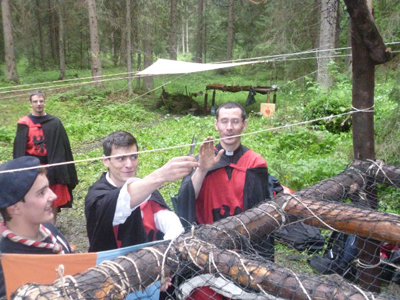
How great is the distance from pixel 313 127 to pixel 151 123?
20.9 feet

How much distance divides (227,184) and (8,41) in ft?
59.3

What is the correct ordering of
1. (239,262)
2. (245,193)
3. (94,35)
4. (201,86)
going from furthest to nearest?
(201,86)
(94,35)
(245,193)
(239,262)

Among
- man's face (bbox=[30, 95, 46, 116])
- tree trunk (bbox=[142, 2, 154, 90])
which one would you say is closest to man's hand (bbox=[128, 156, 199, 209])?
man's face (bbox=[30, 95, 46, 116])

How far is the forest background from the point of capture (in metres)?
5.49

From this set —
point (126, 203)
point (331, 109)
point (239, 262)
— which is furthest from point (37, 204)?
point (331, 109)

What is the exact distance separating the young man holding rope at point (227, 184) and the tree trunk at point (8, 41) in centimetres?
1775

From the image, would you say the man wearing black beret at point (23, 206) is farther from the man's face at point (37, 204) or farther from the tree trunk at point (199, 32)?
the tree trunk at point (199, 32)

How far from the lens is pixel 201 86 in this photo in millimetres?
22594

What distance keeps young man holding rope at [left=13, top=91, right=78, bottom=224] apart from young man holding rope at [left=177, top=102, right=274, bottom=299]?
9.20 feet

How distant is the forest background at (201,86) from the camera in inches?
216

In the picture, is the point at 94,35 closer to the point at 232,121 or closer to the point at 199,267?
the point at 232,121

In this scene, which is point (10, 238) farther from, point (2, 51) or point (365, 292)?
point (2, 51)

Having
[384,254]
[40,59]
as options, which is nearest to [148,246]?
[384,254]

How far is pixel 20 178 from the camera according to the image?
176 centimetres
